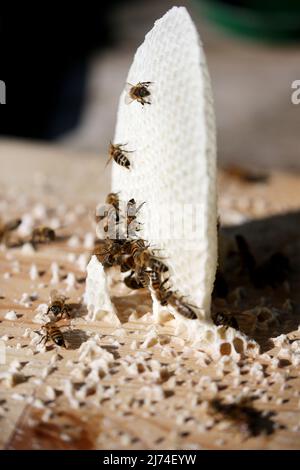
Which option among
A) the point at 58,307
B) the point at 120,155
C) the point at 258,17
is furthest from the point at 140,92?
the point at 258,17

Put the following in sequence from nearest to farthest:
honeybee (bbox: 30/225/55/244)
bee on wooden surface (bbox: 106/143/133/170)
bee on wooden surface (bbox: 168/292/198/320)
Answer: bee on wooden surface (bbox: 168/292/198/320), bee on wooden surface (bbox: 106/143/133/170), honeybee (bbox: 30/225/55/244)

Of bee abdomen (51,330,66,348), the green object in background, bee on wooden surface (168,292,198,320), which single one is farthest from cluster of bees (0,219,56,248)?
the green object in background

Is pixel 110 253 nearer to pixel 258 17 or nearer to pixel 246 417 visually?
pixel 246 417

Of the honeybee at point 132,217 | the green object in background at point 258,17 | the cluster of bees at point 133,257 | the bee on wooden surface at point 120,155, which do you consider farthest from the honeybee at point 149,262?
the green object in background at point 258,17

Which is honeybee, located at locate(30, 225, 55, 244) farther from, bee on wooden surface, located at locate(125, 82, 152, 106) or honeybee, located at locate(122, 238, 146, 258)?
bee on wooden surface, located at locate(125, 82, 152, 106)

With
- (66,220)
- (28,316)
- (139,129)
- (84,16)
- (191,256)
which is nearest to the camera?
(191,256)

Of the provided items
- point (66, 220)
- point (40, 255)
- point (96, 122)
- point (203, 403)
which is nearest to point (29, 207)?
point (66, 220)

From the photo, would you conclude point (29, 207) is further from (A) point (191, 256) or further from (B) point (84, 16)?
(B) point (84, 16)
